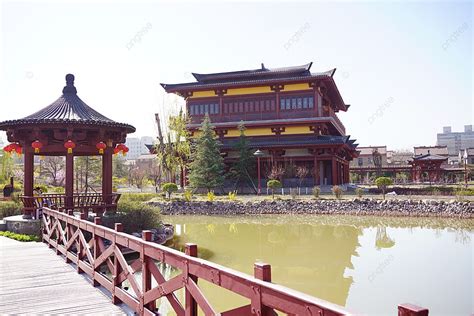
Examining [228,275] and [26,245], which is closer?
[228,275]

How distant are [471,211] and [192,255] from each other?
62.5ft

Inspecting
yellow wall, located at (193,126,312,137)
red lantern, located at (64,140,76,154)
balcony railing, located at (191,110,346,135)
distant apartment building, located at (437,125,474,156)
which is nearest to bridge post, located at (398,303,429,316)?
red lantern, located at (64,140,76,154)

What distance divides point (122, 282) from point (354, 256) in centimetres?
781

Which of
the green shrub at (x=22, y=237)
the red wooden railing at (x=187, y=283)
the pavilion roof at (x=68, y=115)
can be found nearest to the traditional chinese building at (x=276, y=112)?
the pavilion roof at (x=68, y=115)

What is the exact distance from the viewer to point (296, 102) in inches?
1184

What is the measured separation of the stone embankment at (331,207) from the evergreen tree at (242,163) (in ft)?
20.6

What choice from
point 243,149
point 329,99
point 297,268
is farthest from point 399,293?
point 329,99

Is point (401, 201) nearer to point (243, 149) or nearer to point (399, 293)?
point (243, 149)

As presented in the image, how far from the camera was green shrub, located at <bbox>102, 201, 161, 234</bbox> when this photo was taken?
11961mm

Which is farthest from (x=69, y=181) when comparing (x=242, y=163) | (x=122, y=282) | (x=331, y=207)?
(x=242, y=163)

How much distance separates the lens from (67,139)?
11.7 meters

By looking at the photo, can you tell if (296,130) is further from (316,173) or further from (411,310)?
(411,310)

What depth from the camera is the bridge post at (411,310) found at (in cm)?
170

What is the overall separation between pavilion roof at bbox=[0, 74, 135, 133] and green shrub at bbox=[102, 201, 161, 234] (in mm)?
2584
